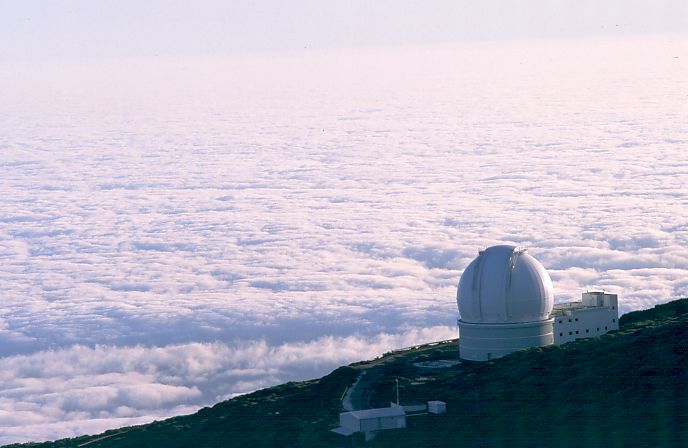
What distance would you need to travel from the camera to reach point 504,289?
285 feet

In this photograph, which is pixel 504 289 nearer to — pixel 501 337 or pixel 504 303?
pixel 504 303

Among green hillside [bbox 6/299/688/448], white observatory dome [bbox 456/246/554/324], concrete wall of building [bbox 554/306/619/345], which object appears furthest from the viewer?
concrete wall of building [bbox 554/306/619/345]

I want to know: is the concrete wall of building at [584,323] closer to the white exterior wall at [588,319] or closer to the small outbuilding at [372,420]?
the white exterior wall at [588,319]

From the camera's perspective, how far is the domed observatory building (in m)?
87.2

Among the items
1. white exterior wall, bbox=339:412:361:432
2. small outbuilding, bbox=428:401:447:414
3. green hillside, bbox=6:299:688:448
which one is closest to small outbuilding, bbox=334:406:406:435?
white exterior wall, bbox=339:412:361:432

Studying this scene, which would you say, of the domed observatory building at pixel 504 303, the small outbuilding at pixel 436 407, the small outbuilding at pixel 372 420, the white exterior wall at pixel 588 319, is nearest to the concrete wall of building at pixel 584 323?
the white exterior wall at pixel 588 319

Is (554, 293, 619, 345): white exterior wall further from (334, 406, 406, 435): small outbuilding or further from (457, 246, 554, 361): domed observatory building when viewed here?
(334, 406, 406, 435): small outbuilding

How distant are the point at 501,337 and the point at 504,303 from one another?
8.81 ft

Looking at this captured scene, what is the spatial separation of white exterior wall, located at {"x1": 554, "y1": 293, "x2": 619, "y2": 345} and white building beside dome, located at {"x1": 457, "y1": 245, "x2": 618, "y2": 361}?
2.06m

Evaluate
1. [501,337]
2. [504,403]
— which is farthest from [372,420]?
[501,337]

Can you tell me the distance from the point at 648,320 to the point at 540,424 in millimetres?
30254

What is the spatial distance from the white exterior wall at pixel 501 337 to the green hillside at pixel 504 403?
1365mm

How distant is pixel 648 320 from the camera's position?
336 feet

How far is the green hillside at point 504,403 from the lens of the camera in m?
73.2
